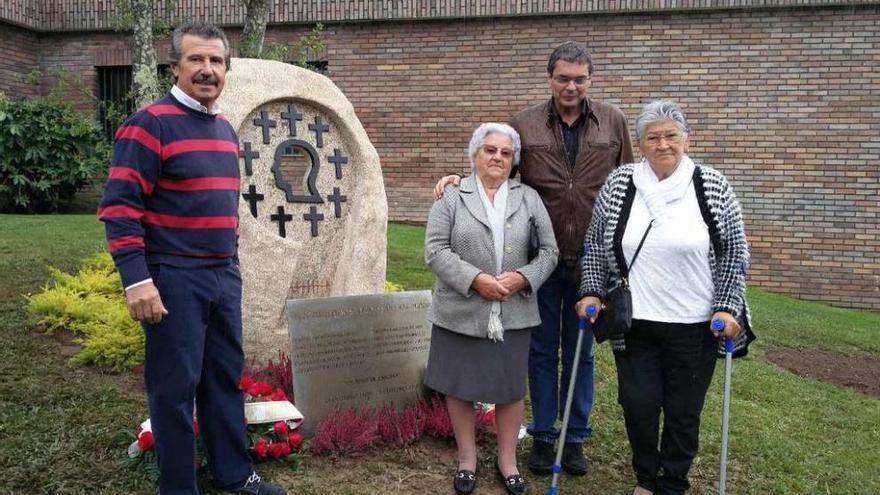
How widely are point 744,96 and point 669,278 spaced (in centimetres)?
788

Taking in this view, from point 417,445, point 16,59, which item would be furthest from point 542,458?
point 16,59

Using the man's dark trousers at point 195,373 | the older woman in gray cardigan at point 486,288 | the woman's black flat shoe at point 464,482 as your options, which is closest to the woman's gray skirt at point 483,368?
the older woman in gray cardigan at point 486,288

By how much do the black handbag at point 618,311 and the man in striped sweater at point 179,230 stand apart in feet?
4.90

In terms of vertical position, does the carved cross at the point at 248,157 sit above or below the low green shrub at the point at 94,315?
above

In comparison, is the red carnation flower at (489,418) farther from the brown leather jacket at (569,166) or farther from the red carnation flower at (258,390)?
the red carnation flower at (258,390)

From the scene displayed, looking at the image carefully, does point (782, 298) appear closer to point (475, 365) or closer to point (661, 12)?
point (661, 12)

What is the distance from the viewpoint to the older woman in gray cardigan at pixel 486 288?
10.5ft

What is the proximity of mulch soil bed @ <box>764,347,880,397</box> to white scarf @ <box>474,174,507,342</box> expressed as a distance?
4.17 m

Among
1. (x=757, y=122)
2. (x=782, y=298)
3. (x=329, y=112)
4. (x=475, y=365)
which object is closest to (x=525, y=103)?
(x=757, y=122)

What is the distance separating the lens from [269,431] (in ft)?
11.5

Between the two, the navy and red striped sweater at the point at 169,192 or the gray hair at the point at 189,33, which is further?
the gray hair at the point at 189,33

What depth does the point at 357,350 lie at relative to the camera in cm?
393

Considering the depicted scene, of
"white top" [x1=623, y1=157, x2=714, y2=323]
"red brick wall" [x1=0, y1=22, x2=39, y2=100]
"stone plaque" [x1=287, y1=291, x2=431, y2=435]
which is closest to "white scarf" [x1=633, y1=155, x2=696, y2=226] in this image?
"white top" [x1=623, y1=157, x2=714, y2=323]

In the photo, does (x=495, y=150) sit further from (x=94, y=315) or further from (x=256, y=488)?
(x=94, y=315)
